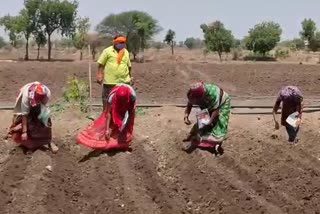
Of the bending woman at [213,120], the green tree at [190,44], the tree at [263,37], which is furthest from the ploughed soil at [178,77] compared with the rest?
the green tree at [190,44]

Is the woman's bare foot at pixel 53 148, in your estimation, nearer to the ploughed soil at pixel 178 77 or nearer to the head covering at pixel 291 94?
the head covering at pixel 291 94

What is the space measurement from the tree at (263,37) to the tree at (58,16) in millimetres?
13245

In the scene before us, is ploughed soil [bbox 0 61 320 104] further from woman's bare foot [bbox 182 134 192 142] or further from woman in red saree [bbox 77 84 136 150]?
woman in red saree [bbox 77 84 136 150]

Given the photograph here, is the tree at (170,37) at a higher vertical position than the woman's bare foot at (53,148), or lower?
higher

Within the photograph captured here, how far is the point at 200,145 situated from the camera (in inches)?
342

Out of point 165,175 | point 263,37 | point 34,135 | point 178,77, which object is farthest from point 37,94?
point 263,37

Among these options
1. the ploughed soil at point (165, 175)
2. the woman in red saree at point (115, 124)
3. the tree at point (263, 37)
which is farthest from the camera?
the tree at point (263, 37)

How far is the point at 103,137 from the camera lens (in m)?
8.52

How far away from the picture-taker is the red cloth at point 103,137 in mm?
8491

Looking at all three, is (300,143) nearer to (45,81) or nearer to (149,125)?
(149,125)

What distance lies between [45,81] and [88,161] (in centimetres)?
1458

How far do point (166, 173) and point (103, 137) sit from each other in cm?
107

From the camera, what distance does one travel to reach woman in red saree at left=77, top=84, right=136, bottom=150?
8.24 m

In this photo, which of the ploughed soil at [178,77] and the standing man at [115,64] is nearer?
the standing man at [115,64]
